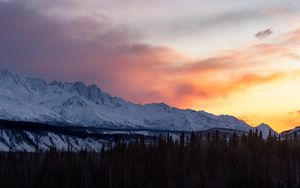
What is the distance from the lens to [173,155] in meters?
107

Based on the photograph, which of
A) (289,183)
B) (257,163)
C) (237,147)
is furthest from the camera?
(237,147)

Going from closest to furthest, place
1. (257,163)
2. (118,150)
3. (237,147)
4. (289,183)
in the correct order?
1. (289,183)
2. (257,163)
3. (237,147)
4. (118,150)

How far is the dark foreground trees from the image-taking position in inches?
3707

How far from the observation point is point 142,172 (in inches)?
3964

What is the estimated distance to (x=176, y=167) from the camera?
101 m

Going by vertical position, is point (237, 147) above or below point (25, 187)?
above

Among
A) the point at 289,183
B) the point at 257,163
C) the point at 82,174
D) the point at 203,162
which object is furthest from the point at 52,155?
the point at 289,183

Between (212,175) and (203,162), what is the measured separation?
4845mm

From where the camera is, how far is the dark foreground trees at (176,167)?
9416 centimetres

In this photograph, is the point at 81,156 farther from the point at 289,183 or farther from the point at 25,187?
the point at 289,183

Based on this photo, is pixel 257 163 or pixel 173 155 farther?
pixel 173 155

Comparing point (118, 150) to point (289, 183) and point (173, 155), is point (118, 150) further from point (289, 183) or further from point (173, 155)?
point (289, 183)

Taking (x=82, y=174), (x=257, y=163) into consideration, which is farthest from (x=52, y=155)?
(x=257, y=163)

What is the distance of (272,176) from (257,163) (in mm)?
5076
